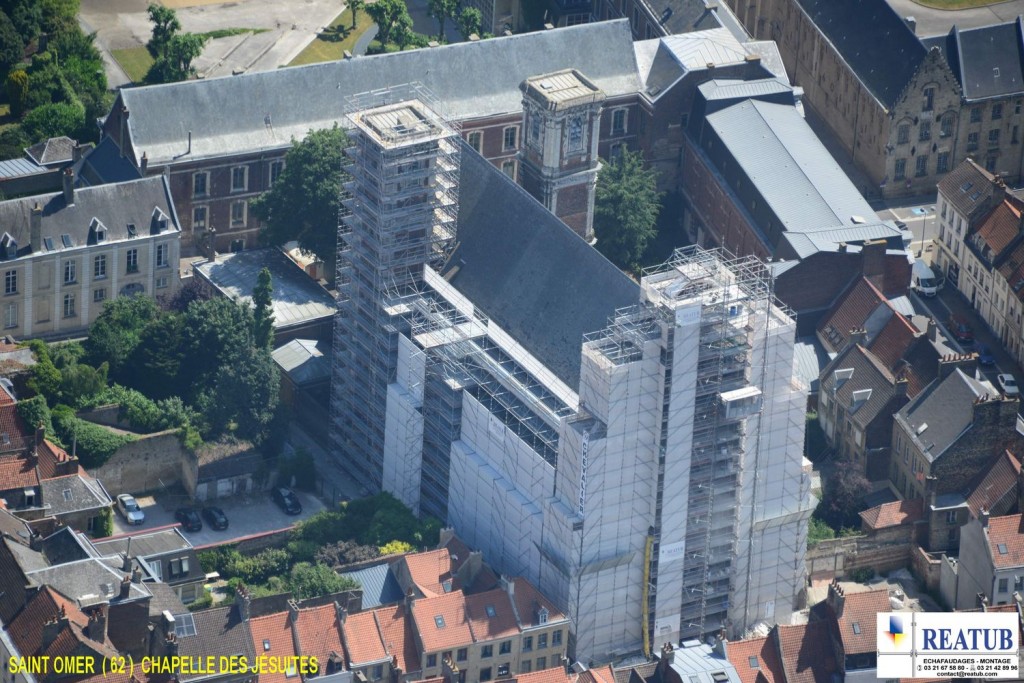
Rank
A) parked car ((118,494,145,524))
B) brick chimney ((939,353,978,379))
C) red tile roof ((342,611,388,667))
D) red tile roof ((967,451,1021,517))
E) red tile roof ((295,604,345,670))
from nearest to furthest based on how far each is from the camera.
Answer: red tile roof ((295,604,345,670))
red tile roof ((342,611,388,667))
red tile roof ((967,451,1021,517))
parked car ((118,494,145,524))
brick chimney ((939,353,978,379))

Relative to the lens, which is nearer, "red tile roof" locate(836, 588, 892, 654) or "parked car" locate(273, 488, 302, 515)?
"red tile roof" locate(836, 588, 892, 654)

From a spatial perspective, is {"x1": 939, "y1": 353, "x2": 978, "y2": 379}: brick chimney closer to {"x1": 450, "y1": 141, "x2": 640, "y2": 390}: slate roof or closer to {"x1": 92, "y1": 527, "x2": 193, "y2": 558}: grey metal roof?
{"x1": 450, "y1": 141, "x2": 640, "y2": 390}: slate roof

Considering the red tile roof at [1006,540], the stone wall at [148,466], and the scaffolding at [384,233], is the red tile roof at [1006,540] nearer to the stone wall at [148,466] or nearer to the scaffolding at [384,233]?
the scaffolding at [384,233]

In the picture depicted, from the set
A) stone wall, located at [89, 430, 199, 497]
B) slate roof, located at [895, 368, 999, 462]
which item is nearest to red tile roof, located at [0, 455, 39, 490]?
stone wall, located at [89, 430, 199, 497]

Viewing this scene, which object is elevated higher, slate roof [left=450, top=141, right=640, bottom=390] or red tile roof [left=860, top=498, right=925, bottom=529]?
slate roof [left=450, top=141, right=640, bottom=390]

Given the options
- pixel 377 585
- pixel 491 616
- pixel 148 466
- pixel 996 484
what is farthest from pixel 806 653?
pixel 148 466

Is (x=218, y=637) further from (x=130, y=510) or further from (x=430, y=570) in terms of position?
(x=130, y=510)

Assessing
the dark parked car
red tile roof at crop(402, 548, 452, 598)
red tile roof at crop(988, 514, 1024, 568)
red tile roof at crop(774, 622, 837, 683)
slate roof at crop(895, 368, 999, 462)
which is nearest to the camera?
red tile roof at crop(774, 622, 837, 683)

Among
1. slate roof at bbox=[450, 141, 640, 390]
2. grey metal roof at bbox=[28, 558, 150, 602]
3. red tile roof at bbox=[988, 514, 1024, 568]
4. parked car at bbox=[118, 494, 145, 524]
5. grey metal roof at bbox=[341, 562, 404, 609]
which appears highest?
slate roof at bbox=[450, 141, 640, 390]
